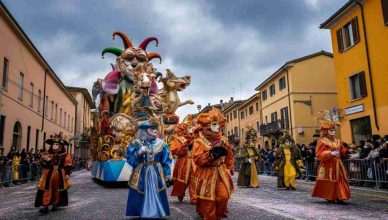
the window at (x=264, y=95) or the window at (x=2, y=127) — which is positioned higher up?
the window at (x=264, y=95)

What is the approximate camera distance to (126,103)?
15.2 meters

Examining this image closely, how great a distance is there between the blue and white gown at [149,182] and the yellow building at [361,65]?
16.3 metres

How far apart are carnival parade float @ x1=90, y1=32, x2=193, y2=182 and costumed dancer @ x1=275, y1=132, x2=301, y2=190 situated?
4.77 meters

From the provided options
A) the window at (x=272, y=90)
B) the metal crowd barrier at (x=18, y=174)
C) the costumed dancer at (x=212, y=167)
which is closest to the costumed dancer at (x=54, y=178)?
the costumed dancer at (x=212, y=167)

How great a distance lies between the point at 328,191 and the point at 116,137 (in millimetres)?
8214


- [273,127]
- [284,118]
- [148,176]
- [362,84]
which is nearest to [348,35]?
[362,84]

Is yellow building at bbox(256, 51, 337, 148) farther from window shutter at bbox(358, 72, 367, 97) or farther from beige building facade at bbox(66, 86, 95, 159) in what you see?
beige building facade at bbox(66, 86, 95, 159)

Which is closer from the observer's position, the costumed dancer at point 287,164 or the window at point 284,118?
the costumed dancer at point 287,164

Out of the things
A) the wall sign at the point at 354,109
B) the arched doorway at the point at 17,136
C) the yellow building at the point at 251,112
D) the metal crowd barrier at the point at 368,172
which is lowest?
the metal crowd barrier at the point at 368,172

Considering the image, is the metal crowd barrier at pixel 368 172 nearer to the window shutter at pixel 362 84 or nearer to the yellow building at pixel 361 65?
the yellow building at pixel 361 65

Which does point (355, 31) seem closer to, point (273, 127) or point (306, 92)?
point (306, 92)

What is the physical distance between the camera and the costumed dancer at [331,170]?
30.1 ft

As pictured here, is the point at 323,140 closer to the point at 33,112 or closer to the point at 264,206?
the point at 264,206

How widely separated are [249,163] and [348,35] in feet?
44.4
